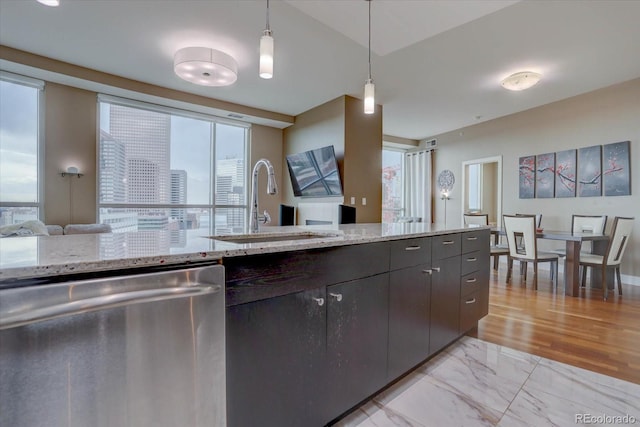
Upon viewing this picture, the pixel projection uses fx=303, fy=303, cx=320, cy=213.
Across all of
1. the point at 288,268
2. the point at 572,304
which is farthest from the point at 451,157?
the point at 288,268

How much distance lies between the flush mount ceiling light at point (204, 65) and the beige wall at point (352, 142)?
1871mm

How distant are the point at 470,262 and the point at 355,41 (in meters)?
2.39

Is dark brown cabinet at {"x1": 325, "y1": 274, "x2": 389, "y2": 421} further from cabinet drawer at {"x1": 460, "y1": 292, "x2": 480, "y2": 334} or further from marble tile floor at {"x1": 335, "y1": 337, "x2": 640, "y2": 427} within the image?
cabinet drawer at {"x1": 460, "y1": 292, "x2": 480, "y2": 334}

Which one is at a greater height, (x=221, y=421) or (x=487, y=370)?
(x=221, y=421)

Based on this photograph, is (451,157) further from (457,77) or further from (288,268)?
(288,268)

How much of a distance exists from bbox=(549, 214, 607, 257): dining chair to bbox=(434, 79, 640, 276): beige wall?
315 mm

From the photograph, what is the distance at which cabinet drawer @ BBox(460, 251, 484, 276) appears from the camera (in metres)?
2.24

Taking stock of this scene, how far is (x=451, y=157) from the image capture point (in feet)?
22.5

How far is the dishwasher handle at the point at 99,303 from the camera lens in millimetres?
652

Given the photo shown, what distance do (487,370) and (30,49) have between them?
5324mm

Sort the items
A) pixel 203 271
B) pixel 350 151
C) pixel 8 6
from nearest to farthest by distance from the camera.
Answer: pixel 203 271, pixel 8 6, pixel 350 151

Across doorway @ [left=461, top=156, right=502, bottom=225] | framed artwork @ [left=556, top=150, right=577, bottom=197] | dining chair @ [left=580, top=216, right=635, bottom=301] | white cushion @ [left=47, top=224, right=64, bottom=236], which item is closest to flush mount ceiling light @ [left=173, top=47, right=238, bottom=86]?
white cushion @ [left=47, top=224, right=64, bottom=236]

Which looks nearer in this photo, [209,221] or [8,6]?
[8,6]

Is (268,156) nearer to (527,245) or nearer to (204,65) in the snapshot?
(204,65)
